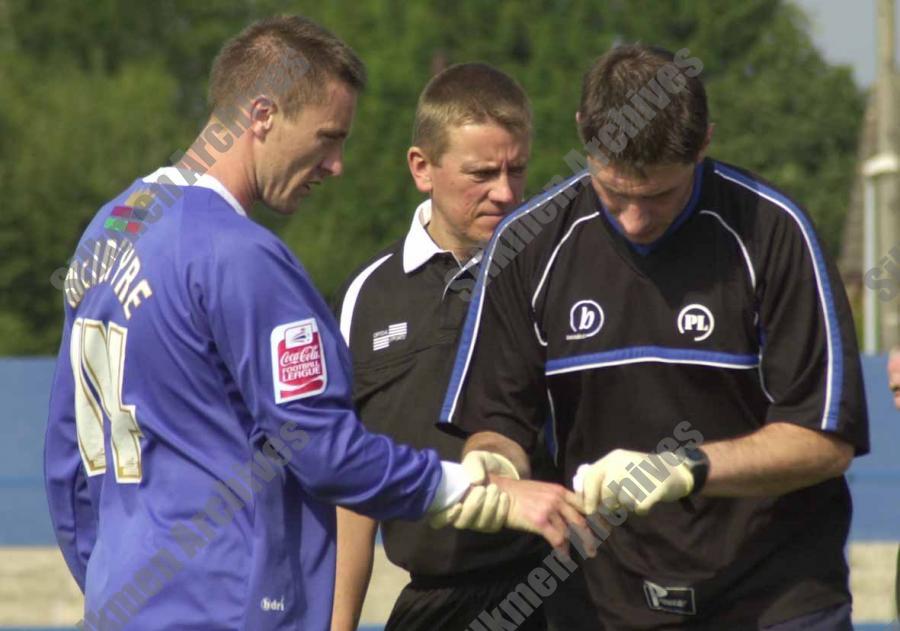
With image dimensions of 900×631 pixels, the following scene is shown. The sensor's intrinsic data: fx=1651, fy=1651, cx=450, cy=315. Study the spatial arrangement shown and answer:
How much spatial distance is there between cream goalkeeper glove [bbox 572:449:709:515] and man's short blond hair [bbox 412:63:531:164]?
1539 millimetres

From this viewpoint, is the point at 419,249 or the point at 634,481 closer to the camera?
the point at 634,481

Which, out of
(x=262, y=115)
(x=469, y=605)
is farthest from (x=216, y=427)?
(x=469, y=605)

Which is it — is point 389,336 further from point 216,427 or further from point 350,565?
point 216,427

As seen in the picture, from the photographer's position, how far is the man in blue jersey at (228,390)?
3549 millimetres

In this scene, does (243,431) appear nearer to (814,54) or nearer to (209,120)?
(209,120)

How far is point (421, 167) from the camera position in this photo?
207 inches

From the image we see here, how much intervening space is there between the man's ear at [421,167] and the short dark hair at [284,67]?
1.28 metres

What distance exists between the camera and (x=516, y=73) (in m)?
43.9

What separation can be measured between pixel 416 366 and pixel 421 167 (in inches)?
27.9

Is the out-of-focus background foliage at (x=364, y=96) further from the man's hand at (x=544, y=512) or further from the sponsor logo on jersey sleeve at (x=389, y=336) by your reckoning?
the man's hand at (x=544, y=512)

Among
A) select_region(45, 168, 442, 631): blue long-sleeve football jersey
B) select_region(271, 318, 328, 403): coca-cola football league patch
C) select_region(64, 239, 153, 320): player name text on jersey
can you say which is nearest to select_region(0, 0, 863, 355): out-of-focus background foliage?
select_region(64, 239, 153, 320): player name text on jersey

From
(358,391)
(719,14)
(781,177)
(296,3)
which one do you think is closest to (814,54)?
(719,14)

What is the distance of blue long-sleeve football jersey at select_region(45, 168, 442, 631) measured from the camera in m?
3.54

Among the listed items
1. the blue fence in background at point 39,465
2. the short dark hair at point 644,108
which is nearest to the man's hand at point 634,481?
the short dark hair at point 644,108
